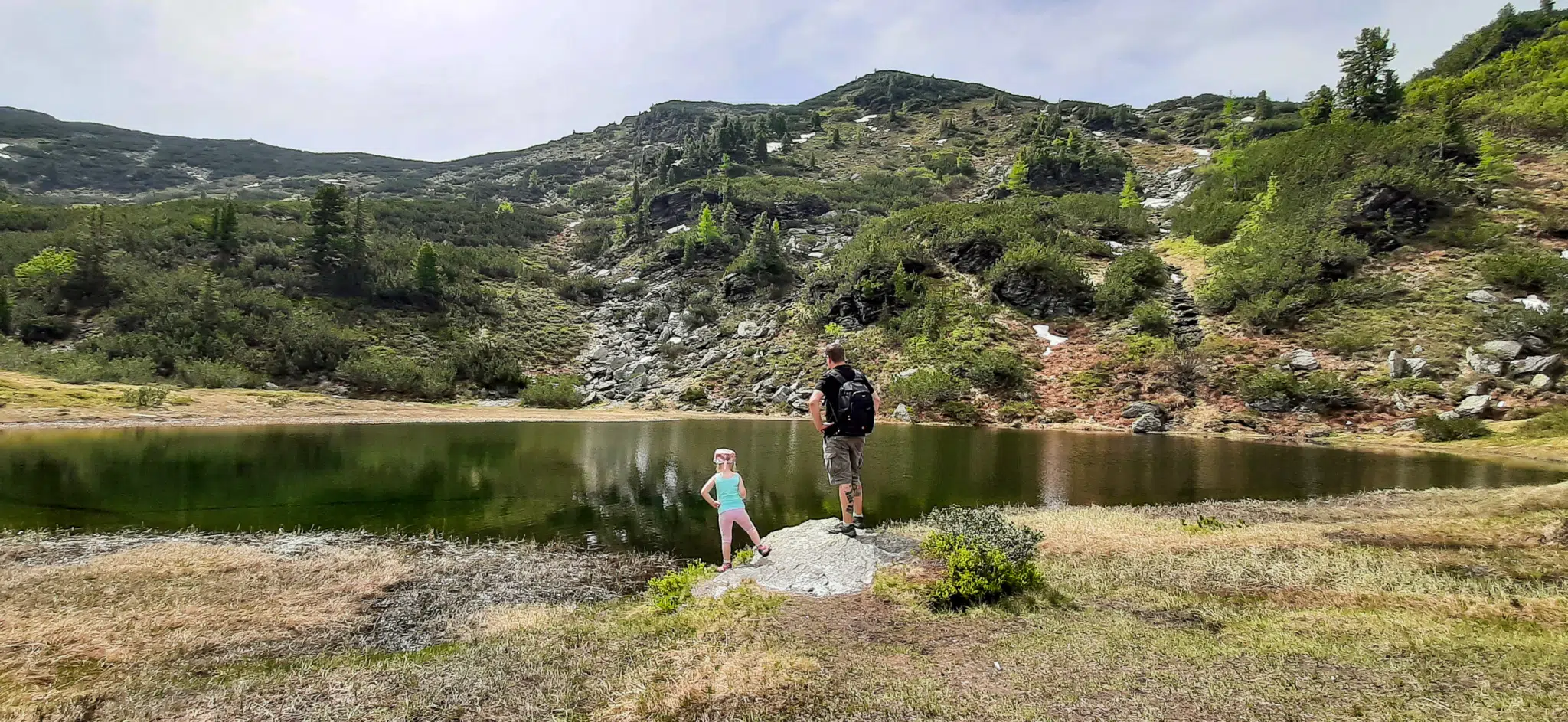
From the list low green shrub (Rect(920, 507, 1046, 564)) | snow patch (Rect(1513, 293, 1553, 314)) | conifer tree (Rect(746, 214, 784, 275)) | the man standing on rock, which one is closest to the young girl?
the man standing on rock

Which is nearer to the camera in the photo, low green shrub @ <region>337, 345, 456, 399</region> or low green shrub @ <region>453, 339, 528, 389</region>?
low green shrub @ <region>337, 345, 456, 399</region>

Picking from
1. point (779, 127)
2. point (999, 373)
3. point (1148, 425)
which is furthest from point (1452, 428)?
point (779, 127)

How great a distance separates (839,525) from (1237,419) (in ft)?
121

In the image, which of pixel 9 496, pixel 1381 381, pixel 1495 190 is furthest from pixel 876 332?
pixel 9 496

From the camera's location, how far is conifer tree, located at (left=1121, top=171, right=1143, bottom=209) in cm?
7506

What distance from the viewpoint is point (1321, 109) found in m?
71.6

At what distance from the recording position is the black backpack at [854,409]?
9.41 meters

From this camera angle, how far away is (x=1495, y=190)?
45.6 metres

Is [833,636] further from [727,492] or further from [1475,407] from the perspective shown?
[1475,407]

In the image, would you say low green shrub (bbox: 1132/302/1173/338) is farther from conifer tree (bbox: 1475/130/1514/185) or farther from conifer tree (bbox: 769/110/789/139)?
conifer tree (bbox: 769/110/789/139)

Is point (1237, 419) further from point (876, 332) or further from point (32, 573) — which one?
point (32, 573)

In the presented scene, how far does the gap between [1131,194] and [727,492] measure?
87.9 m

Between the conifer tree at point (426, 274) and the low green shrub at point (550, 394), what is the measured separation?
A: 18.1 meters

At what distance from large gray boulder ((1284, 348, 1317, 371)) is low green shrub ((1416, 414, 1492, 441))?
321 inches
